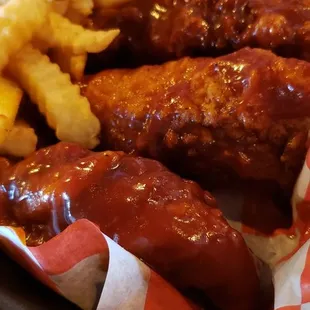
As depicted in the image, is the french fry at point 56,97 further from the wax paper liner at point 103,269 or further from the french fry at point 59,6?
the wax paper liner at point 103,269

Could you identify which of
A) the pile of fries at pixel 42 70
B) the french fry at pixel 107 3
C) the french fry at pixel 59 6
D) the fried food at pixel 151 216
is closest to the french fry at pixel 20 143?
the pile of fries at pixel 42 70

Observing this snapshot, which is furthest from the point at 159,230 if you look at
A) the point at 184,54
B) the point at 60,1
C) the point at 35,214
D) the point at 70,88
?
the point at 60,1

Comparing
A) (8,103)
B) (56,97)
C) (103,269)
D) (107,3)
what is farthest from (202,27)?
(103,269)

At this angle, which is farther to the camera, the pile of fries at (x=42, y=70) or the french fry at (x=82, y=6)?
the french fry at (x=82, y=6)

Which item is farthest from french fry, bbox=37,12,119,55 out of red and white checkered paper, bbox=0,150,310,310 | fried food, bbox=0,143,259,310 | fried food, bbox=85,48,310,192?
red and white checkered paper, bbox=0,150,310,310

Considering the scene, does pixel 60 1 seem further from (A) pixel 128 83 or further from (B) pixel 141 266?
(B) pixel 141 266

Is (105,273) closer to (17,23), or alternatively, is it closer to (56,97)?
(56,97)
